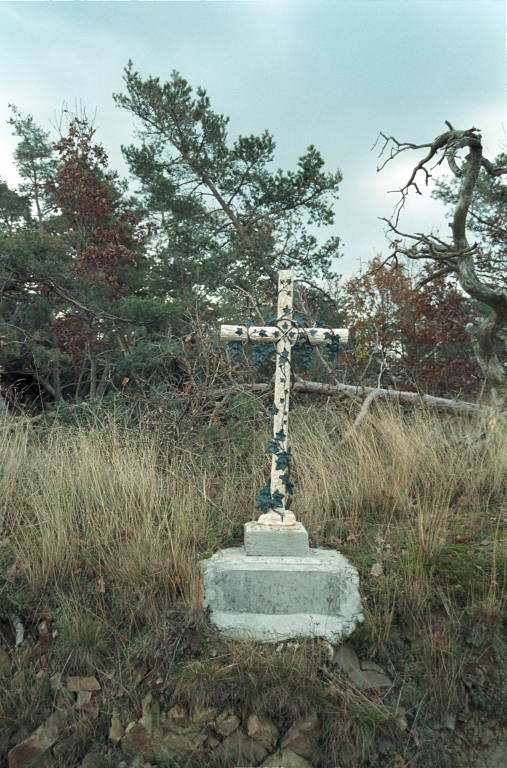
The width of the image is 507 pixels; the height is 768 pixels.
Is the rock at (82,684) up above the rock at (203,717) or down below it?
above

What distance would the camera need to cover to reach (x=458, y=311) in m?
12.9

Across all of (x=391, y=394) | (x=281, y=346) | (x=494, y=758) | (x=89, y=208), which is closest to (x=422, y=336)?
(x=391, y=394)

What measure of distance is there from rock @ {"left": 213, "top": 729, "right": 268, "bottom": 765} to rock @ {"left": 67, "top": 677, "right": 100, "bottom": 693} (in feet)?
2.46

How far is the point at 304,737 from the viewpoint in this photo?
305cm

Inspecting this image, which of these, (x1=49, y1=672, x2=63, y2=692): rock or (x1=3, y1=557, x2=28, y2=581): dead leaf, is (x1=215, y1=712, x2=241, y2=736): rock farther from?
(x1=3, y1=557, x2=28, y2=581): dead leaf

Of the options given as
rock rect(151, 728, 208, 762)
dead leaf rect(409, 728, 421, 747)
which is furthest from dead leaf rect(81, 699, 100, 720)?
dead leaf rect(409, 728, 421, 747)

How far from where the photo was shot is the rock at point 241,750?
3.00 meters

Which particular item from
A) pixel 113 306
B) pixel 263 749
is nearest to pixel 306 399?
pixel 113 306

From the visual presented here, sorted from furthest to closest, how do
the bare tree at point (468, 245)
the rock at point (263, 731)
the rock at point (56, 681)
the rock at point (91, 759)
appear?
the bare tree at point (468, 245) → the rock at point (56, 681) → the rock at point (263, 731) → the rock at point (91, 759)

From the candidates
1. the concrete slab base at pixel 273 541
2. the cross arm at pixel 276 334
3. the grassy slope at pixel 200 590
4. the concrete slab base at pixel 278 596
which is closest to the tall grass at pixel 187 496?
the grassy slope at pixel 200 590

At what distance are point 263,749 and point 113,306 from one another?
8283 millimetres

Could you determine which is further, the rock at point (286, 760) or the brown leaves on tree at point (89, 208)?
the brown leaves on tree at point (89, 208)

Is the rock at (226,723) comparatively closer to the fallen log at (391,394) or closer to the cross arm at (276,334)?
the cross arm at (276,334)

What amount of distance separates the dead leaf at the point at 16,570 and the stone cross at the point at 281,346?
1579mm
